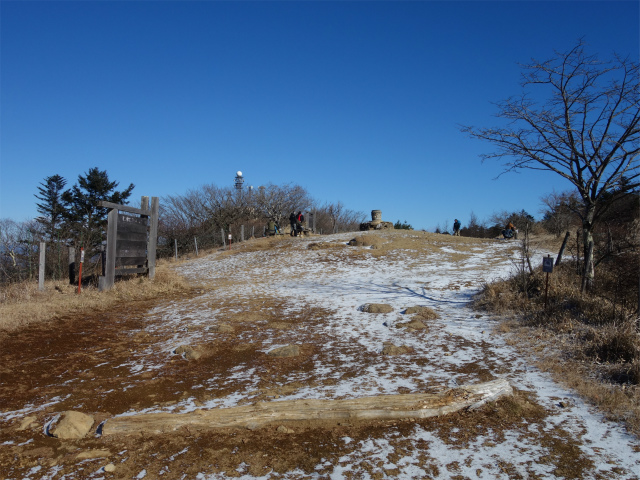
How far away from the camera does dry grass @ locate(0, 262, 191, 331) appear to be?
8.65 meters

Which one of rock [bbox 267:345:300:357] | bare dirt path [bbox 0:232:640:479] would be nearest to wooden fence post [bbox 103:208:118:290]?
bare dirt path [bbox 0:232:640:479]

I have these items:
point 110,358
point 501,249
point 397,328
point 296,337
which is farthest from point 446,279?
point 110,358

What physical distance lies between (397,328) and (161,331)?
4.86 m

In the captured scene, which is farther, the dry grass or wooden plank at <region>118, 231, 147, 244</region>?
wooden plank at <region>118, 231, 147, 244</region>

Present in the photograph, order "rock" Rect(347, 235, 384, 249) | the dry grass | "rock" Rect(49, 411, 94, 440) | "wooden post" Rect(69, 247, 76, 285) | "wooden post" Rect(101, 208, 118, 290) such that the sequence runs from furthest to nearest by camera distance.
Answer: "rock" Rect(347, 235, 384, 249)
"wooden post" Rect(69, 247, 76, 285)
"wooden post" Rect(101, 208, 118, 290)
the dry grass
"rock" Rect(49, 411, 94, 440)

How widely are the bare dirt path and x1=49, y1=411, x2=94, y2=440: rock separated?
0.34 ft

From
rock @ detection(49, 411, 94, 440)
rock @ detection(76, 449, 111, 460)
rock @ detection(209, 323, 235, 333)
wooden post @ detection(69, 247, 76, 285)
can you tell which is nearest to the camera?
rock @ detection(76, 449, 111, 460)

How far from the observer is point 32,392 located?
5.28 m

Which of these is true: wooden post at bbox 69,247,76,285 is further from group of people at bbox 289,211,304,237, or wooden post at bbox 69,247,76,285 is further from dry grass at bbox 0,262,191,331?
group of people at bbox 289,211,304,237

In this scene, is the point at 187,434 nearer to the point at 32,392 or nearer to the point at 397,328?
the point at 32,392

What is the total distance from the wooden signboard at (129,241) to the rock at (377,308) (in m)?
7.67

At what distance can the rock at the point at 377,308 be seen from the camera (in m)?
9.38

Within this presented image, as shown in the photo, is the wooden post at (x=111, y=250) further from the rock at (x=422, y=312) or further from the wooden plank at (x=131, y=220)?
the rock at (x=422, y=312)

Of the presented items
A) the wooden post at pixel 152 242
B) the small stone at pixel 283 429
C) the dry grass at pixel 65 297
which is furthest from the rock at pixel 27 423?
the wooden post at pixel 152 242
